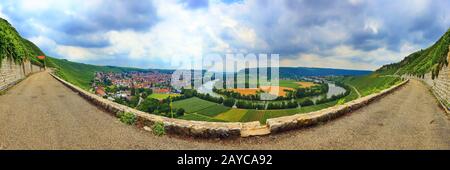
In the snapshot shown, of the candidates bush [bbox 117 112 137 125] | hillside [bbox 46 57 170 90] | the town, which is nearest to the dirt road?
bush [bbox 117 112 137 125]

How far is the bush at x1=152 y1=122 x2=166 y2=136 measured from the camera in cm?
601

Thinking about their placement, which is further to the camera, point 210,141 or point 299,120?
point 299,120

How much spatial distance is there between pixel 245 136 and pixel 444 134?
614cm

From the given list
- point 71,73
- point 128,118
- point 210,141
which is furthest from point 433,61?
point 71,73

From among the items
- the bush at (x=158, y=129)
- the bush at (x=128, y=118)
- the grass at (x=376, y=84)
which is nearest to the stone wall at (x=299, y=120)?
the bush at (x=158, y=129)

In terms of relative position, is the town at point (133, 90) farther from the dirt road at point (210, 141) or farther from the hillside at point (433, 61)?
the hillside at point (433, 61)

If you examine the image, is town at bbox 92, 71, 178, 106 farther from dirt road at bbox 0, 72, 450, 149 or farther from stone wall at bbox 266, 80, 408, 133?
stone wall at bbox 266, 80, 408, 133

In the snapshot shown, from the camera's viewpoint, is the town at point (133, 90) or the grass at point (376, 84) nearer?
the grass at point (376, 84)

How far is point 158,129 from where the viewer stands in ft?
20.0

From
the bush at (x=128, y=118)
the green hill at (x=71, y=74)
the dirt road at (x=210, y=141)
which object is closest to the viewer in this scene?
the dirt road at (x=210, y=141)

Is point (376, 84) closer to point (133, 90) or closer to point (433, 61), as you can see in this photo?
point (433, 61)

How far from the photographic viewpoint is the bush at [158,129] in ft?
19.7

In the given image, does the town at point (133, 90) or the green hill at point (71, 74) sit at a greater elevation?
the green hill at point (71, 74)
